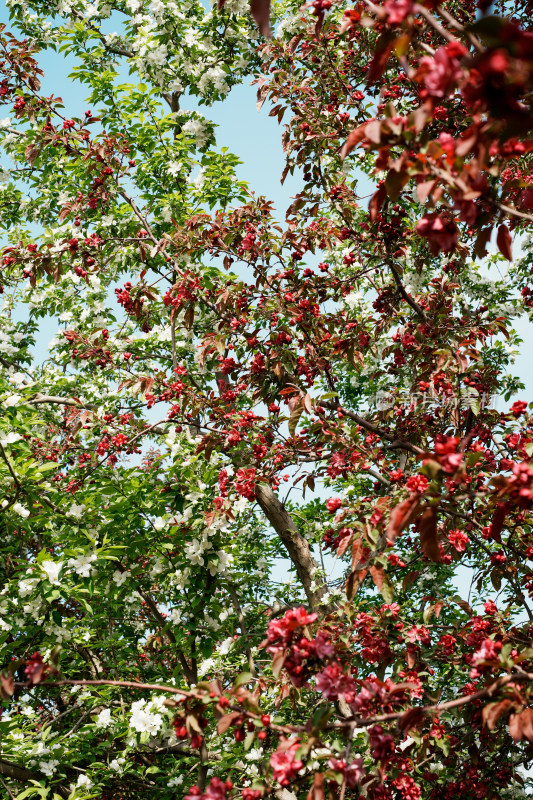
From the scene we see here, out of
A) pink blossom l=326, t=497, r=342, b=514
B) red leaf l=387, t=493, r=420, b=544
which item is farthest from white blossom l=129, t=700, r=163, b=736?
red leaf l=387, t=493, r=420, b=544

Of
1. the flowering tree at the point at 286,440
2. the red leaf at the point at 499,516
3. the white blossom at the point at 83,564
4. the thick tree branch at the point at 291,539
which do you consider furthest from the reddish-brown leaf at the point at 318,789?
the thick tree branch at the point at 291,539

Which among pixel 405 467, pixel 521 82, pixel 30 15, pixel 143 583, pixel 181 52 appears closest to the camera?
pixel 521 82

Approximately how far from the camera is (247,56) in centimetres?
552

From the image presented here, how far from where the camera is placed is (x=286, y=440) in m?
3.22

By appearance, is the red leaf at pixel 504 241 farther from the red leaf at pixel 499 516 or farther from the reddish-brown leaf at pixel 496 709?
the reddish-brown leaf at pixel 496 709

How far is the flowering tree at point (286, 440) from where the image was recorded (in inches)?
58.9

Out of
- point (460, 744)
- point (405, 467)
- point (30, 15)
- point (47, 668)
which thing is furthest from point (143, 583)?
point (30, 15)

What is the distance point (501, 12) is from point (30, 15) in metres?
5.04

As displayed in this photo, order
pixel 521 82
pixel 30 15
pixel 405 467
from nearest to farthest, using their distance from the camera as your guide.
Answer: pixel 521 82, pixel 405 467, pixel 30 15

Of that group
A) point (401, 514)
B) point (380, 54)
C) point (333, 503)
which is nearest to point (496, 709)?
point (401, 514)

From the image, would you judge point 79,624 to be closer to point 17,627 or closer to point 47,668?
point 17,627

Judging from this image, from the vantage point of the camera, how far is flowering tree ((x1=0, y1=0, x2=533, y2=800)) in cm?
150

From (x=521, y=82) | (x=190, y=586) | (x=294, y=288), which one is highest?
(x=294, y=288)

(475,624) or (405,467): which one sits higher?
(405,467)
